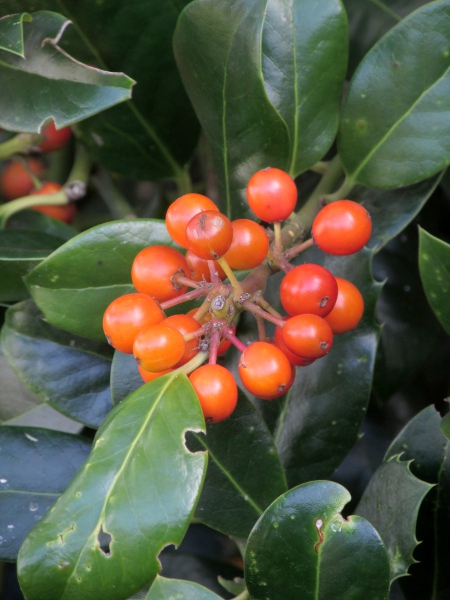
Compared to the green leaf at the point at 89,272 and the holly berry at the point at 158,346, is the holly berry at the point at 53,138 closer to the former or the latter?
the green leaf at the point at 89,272

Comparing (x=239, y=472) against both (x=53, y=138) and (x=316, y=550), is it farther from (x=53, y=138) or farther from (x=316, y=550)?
(x=53, y=138)

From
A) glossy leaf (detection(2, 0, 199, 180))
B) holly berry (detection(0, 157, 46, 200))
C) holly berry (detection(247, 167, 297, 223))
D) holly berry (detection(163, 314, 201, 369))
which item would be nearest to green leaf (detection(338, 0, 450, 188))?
holly berry (detection(247, 167, 297, 223))

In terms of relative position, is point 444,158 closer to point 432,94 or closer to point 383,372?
point 432,94

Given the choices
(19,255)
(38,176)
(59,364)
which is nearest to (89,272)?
(19,255)

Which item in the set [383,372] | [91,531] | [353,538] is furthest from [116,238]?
[383,372]

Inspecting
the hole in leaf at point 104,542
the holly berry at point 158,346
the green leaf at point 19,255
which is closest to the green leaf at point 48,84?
the green leaf at point 19,255

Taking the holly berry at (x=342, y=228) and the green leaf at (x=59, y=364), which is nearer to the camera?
the holly berry at (x=342, y=228)

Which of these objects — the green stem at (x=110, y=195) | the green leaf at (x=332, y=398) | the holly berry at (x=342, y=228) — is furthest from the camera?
the green stem at (x=110, y=195)
